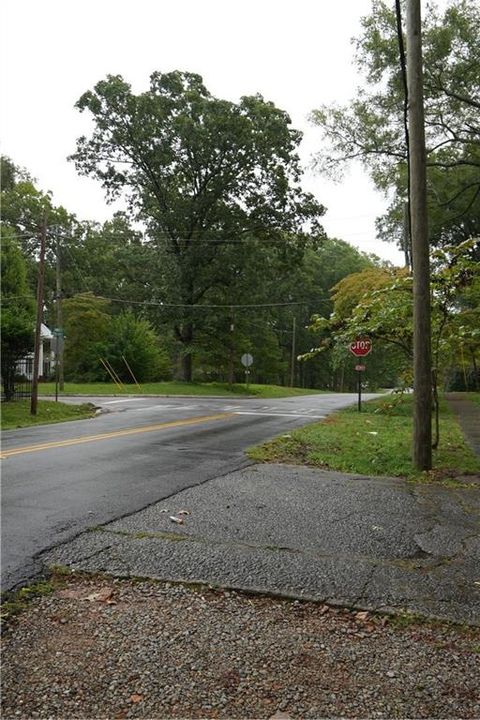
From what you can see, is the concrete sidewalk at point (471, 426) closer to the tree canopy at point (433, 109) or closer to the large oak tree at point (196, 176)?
the tree canopy at point (433, 109)

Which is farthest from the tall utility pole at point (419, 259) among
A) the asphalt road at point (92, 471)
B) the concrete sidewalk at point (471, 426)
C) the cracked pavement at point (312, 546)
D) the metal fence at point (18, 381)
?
the metal fence at point (18, 381)

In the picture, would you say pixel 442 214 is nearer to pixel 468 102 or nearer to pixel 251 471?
pixel 468 102

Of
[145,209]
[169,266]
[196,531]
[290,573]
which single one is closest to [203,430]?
[196,531]

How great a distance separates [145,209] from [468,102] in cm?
2364

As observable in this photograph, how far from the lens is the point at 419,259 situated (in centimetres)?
809

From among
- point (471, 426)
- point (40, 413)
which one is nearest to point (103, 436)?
point (40, 413)

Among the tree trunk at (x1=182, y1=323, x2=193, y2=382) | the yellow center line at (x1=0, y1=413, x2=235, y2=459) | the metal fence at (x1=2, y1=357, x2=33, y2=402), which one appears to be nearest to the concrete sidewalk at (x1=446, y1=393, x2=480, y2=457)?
the yellow center line at (x1=0, y1=413, x2=235, y2=459)

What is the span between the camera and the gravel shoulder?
245 cm

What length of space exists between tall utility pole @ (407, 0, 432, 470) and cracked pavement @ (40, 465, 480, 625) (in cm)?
157

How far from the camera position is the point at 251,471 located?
798cm

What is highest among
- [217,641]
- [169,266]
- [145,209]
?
[145,209]

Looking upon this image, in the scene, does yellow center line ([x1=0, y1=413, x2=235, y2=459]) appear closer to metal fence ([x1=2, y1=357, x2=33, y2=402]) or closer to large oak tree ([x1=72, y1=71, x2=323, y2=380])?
metal fence ([x1=2, y1=357, x2=33, y2=402])

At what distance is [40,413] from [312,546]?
49.7 feet

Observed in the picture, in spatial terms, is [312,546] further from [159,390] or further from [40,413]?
[159,390]
